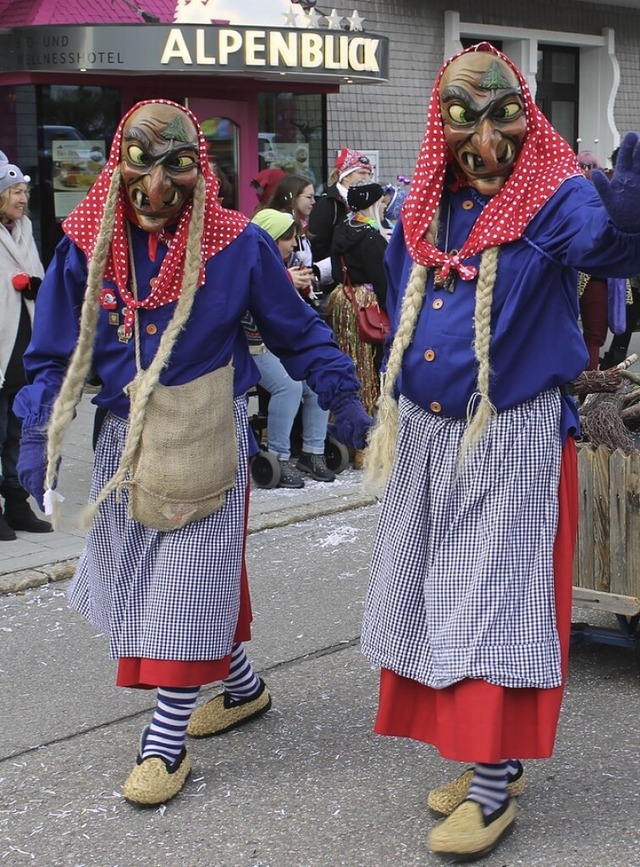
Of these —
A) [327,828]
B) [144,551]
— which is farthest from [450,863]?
[144,551]

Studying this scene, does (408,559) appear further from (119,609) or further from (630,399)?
(630,399)

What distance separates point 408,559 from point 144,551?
0.75 m

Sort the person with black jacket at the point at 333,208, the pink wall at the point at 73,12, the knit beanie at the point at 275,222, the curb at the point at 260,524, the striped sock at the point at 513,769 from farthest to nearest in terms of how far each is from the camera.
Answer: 1. the pink wall at the point at 73,12
2. the person with black jacket at the point at 333,208
3. the knit beanie at the point at 275,222
4. the curb at the point at 260,524
5. the striped sock at the point at 513,769

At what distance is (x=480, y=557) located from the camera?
10.1 ft

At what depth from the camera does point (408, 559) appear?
320 cm

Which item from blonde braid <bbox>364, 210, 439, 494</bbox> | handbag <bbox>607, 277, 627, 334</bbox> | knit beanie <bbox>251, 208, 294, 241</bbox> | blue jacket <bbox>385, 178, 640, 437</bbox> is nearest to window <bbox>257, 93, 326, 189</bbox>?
handbag <bbox>607, 277, 627, 334</bbox>

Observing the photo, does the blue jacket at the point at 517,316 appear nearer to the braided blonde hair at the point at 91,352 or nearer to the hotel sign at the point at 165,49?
the braided blonde hair at the point at 91,352

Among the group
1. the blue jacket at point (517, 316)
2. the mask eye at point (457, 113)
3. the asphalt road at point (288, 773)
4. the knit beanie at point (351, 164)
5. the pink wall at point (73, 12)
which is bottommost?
the asphalt road at point (288, 773)

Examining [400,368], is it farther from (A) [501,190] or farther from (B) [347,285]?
(B) [347,285]

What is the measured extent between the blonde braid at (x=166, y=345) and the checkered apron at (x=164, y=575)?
122 millimetres

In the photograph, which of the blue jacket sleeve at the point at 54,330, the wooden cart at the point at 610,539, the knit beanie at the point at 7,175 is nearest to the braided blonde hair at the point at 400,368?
the blue jacket sleeve at the point at 54,330

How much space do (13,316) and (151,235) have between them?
2.65m

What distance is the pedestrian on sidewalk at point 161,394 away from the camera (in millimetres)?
3330

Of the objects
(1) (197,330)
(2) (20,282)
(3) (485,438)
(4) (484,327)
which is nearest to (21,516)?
(2) (20,282)
